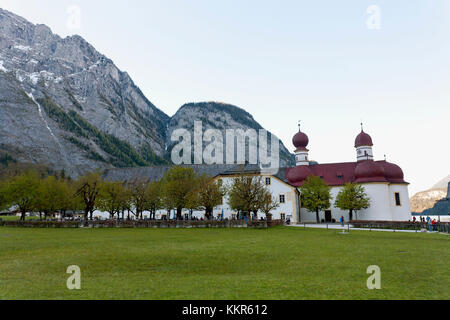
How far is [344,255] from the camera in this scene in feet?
56.8

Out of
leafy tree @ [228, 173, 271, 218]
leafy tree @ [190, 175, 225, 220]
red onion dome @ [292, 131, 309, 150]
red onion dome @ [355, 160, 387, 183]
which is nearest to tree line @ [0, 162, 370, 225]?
leafy tree @ [190, 175, 225, 220]

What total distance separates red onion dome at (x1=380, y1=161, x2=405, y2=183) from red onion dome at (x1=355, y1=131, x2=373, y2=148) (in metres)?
8.02

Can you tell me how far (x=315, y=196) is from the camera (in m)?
64.6

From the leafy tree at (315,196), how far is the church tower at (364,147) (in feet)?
54.5

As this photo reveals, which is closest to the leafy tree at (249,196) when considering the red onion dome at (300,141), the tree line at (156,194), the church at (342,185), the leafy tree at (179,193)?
the tree line at (156,194)

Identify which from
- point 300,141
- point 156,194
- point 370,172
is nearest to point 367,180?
point 370,172

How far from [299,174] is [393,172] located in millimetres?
20444

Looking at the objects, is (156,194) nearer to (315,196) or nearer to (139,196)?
(139,196)

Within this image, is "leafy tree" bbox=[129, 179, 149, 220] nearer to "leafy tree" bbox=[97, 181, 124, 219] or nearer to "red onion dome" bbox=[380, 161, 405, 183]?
"leafy tree" bbox=[97, 181, 124, 219]

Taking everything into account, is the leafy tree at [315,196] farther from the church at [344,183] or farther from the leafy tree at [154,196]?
the leafy tree at [154,196]

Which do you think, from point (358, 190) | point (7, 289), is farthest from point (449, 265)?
point (358, 190)

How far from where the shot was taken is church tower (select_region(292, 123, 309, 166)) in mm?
79875
